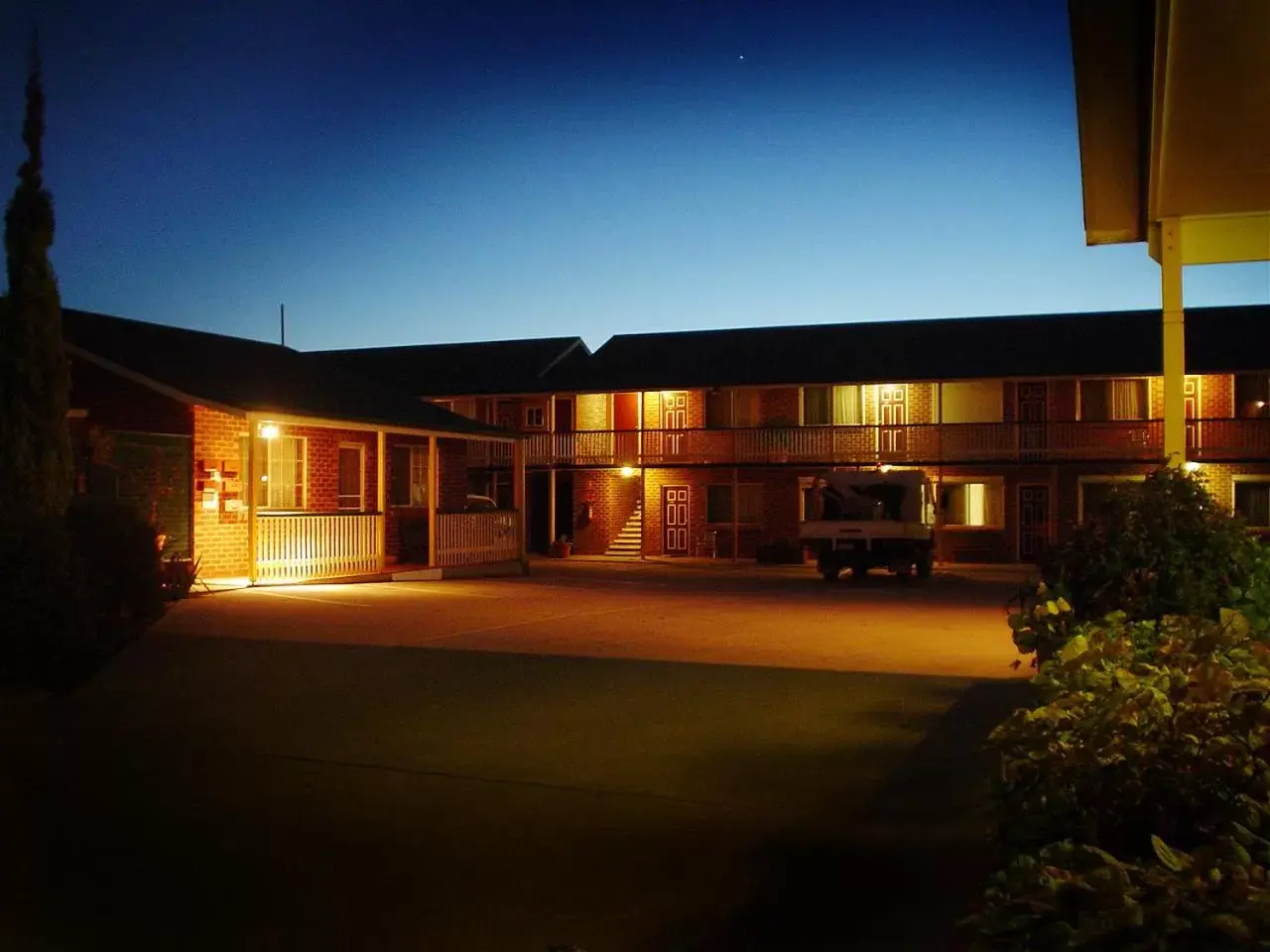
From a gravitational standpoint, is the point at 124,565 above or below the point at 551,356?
below

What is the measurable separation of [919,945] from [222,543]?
20.1m

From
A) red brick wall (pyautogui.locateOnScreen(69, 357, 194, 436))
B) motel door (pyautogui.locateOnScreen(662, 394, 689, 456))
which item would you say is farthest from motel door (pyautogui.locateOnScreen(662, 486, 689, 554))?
red brick wall (pyautogui.locateOnScreen(69, 357, 194, 436))

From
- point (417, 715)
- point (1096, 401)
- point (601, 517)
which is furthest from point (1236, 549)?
point (601, 517)

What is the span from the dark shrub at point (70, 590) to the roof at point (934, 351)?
94.8 ft

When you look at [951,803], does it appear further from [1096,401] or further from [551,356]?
[551,356]

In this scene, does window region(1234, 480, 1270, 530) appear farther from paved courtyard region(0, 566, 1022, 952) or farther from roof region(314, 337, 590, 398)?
paved courtyard region(0, 566, 1022, 952)

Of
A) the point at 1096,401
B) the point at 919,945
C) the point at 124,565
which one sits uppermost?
the point at 1096,401

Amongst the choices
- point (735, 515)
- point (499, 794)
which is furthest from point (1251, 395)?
point (499, 794)

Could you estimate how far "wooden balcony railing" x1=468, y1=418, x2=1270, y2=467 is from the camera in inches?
1444

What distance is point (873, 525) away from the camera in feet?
99.4

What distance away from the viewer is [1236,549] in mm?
6027

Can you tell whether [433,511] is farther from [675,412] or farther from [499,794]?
[499,794]

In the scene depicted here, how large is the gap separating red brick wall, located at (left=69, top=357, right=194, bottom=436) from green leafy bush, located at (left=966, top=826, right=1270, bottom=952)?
70.3 feet

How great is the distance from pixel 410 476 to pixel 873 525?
10.4 metres
